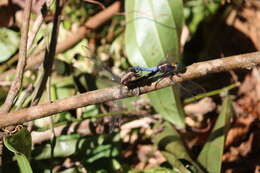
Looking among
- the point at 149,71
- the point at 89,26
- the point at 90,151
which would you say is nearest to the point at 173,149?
the point at 90,151

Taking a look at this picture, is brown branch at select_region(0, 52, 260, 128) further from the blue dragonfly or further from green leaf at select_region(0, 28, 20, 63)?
green leaf at select_region(0, 28, 20, 63)

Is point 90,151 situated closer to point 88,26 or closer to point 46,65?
point 46,65

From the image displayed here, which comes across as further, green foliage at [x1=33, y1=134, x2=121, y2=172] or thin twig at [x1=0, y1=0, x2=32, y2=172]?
green foliage at [x1=33, y1=134, x2=121, y2=172]

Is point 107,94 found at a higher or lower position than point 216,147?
higher

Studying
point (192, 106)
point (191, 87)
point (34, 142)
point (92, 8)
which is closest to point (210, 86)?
point (192, 106)

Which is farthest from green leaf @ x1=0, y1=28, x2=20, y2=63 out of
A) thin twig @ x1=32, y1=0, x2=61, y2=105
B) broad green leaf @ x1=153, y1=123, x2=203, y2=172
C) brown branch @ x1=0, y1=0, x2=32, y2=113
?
broad green leaf @ x1=153, y1=123, x2=203, y2=172

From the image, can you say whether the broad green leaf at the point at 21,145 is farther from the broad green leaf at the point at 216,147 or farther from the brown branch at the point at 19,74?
the broad green leaf at the point at 216,147
